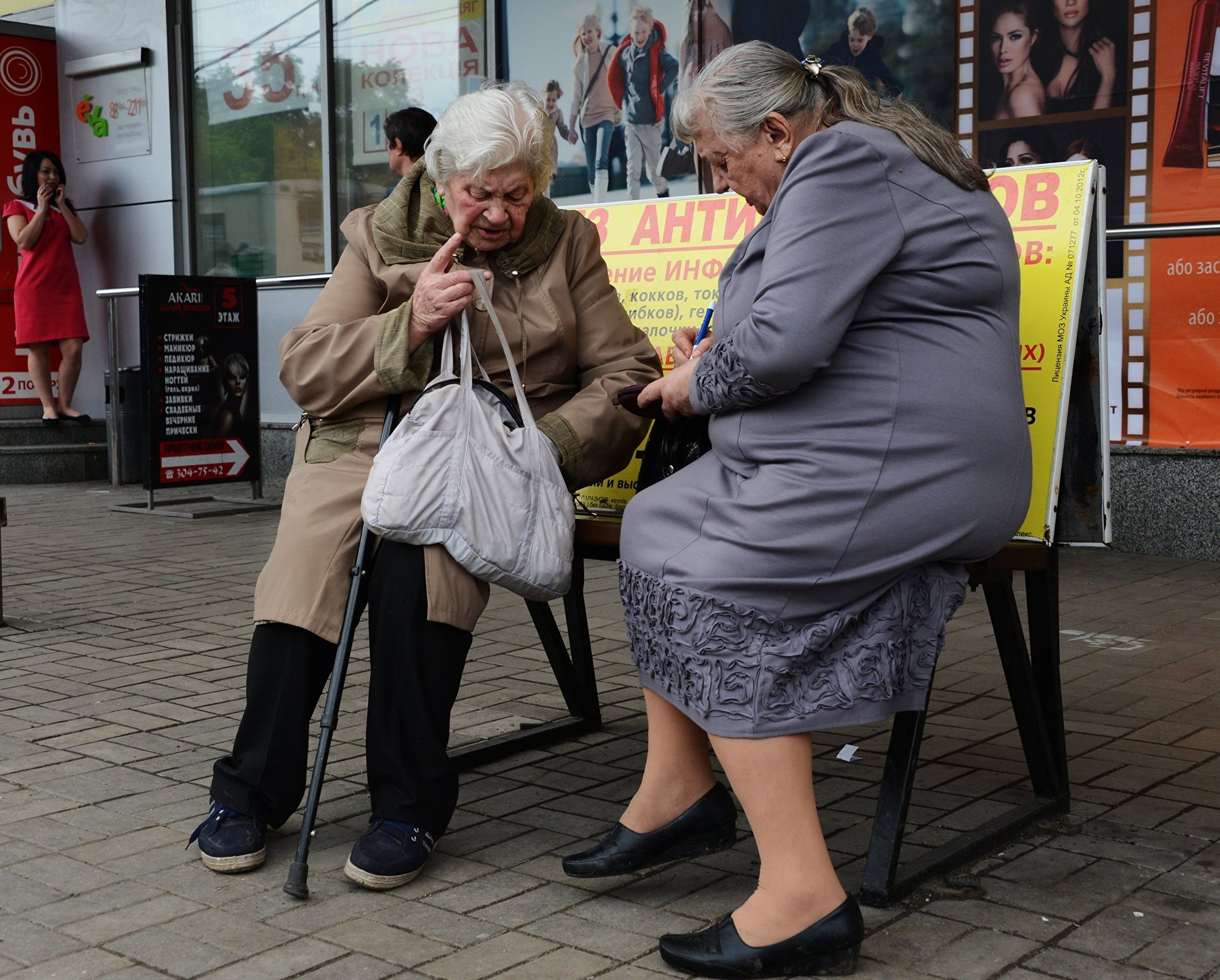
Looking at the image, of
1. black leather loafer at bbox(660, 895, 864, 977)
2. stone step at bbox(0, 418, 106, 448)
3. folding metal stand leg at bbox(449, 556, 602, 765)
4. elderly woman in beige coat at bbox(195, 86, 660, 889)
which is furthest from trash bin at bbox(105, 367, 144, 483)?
black leather loafer at bbox(660, 895, 864, 977)

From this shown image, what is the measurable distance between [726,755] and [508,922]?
0.55 metres

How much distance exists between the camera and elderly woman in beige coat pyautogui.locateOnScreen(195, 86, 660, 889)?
304cm

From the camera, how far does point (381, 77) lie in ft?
35.8

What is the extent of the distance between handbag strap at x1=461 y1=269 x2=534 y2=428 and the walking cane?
243mm

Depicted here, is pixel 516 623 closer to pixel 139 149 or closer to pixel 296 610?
pixel 296 610

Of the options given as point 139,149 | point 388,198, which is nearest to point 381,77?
point 139,149

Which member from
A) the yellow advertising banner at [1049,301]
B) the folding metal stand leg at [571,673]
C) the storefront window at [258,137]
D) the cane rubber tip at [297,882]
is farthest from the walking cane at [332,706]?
the storefront window at [258,137]

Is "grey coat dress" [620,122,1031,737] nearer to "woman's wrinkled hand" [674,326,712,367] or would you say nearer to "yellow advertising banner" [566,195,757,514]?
"woman's wrinkled hand" [674,326,712,367]

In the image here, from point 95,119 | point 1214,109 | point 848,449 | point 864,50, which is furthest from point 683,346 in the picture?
Result: point 95,119

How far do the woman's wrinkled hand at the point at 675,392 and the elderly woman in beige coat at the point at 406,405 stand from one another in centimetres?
27

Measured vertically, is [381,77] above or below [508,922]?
above

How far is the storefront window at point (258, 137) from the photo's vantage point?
11.3m

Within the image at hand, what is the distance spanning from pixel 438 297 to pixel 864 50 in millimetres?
5783

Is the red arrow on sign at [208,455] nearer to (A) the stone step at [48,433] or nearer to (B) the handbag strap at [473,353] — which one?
(A) the stone step at [48,433]
